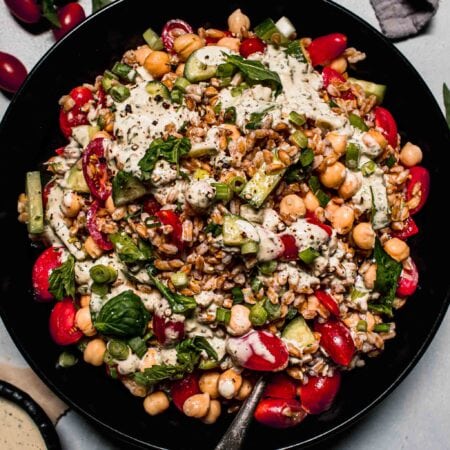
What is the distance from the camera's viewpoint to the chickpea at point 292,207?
3.45 m

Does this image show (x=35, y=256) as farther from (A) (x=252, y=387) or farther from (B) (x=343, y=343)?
(B) (x=343, y=343)

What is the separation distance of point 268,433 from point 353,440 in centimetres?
72

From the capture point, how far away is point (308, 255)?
3363mm

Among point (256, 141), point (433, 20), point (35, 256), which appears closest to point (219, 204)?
point (256, 141)

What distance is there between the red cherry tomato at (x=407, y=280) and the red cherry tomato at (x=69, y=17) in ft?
8.99

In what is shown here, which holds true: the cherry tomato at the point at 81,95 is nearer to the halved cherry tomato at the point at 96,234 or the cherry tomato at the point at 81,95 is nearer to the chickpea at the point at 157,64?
the chickpea at the point at 157,64

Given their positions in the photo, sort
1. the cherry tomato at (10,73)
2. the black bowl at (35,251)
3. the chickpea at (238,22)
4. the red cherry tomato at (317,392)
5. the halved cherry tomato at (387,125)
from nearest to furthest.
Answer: the red cherry tomato at (317,392) < the black bowl at (35,251) < the halved cherry tomato at (387,125) < the chickpea at (238,22) < the cherry tomato at (10,73)

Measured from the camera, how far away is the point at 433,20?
448 cm

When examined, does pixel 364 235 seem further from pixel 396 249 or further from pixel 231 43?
pixel 231 43

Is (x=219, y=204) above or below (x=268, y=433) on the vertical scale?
above

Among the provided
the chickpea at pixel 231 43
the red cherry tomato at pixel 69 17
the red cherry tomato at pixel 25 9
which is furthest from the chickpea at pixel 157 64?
the red cherry tomato at pixel 25 9

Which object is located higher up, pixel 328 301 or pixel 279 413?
pixel 328 301

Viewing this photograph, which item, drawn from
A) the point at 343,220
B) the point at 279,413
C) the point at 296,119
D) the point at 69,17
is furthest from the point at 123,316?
the point at 69,17

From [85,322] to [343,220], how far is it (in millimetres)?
1591
